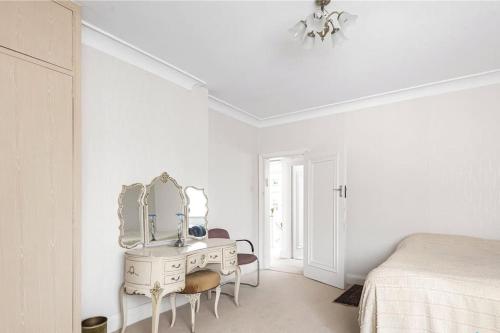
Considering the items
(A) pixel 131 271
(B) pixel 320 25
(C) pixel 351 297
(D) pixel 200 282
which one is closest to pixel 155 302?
(A) pixel 131 271

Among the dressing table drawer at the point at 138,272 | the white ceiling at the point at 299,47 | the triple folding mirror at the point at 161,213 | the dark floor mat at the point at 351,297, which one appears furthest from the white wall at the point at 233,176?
the dark floor mat at the point at 351,297

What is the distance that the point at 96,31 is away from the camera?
2.52 metres

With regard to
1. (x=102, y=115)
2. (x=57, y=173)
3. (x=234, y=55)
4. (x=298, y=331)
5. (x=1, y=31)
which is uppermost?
(x=234, y=55)

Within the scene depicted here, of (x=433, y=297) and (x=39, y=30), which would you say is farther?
(x=433, y=297)

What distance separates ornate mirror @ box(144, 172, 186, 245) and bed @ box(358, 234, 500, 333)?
1.93 meters

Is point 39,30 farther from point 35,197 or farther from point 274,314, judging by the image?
point 274,314

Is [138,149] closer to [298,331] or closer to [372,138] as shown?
[298,331]

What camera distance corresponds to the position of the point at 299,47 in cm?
276

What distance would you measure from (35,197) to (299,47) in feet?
7.69

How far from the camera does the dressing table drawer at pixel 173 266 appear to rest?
255 centimetres

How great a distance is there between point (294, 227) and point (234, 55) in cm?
404

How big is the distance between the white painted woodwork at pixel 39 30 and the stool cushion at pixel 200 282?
202 centimetres

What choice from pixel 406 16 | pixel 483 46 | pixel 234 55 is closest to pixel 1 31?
pixel 234 55

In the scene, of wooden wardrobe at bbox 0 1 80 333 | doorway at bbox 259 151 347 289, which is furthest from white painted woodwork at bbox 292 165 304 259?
wooden wardrobe at bbox 0 1 80 333
